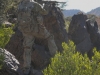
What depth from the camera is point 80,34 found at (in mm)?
16328

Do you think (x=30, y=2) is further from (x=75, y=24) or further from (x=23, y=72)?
(x=75, y=24)

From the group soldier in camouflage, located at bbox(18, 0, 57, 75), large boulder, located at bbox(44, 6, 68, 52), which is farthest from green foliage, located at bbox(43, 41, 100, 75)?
large boulder, located at bbox(44, 6, 68, 52)

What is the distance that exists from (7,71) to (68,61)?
12.3 ft

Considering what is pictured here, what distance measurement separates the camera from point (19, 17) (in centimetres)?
982

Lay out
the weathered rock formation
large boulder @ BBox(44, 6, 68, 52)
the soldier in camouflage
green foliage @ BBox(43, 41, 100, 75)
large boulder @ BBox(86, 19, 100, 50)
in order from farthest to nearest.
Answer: large boulder @ BBox(86, 19, 100, 50), large boulder @ BBox(44, 6, 68, 52), the weathered rock formation, the soldier in camouflage, green foliage @ BBox(43, 41, 100, 75)

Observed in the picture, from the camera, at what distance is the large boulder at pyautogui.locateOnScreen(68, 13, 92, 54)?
15598 mm

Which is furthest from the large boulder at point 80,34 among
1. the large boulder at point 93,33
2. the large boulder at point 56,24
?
the large boulder at point 56,24

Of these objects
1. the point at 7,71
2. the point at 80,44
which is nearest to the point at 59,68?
the point at 7,71

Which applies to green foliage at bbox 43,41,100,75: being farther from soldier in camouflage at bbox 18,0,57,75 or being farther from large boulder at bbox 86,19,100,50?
large boulder at bbox 86,19,100,50

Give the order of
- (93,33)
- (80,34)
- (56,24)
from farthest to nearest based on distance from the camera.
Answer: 1. (93,33)
2. (80,34)
3. (56,24)

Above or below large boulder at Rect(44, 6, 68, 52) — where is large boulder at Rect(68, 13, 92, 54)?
below

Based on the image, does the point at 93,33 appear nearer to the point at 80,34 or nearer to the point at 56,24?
the point at 80,34

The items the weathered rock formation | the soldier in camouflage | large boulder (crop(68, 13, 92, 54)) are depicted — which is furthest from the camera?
large boulder (crop(68, 13, 92, 54))

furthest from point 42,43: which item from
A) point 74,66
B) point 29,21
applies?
point 74,66
